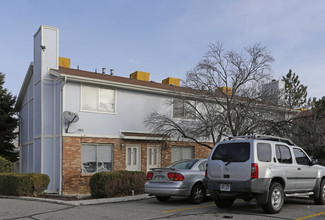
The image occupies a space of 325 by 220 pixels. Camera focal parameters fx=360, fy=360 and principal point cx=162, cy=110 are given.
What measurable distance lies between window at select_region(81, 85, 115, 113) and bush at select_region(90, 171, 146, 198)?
5.07 metres

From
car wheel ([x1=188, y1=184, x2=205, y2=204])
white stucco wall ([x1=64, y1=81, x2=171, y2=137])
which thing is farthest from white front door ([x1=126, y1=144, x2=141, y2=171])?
car wheel ([x1=188, y1=184, x2=205, y2=204])

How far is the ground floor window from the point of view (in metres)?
20.0

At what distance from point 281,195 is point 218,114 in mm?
7329

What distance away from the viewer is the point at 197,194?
1087 cm

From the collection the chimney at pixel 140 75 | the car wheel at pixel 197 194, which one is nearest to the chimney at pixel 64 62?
the chimney at pixel 140 75

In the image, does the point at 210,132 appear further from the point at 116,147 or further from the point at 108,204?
the point at 108,204

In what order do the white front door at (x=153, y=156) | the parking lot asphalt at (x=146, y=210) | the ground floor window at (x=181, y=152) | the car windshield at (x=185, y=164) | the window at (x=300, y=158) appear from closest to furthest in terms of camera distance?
the parking lot asphalt at (x=146, y=210) → the window at (x=300, y=158) → the car windshield at (x=185, y=164) → the white front door at (x=153, y=156) → the ground floor window at (x=181, y=152)

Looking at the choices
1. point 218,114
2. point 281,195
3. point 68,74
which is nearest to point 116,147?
point 68,74

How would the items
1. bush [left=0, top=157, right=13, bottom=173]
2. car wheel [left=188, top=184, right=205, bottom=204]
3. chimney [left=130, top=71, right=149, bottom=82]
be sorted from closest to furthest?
1. car wheel [left=188, top=184, right=205, bottom=204]
2. bush [left=0, top=157, right=13, bottom=173]
3. chimney [left=130, top=71, right=149, bottom=82]

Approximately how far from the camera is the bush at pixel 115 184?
491 inches

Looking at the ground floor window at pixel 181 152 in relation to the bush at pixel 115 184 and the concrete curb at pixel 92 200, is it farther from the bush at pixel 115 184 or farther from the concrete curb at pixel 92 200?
the concrete curb at pixel 92 200

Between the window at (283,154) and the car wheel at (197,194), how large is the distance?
108 inches

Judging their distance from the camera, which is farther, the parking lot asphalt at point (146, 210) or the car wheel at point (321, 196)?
the car wheel at point (321, 196)

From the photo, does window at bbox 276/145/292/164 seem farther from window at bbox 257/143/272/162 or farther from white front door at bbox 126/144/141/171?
white front door at bbox 126/144/141/171
